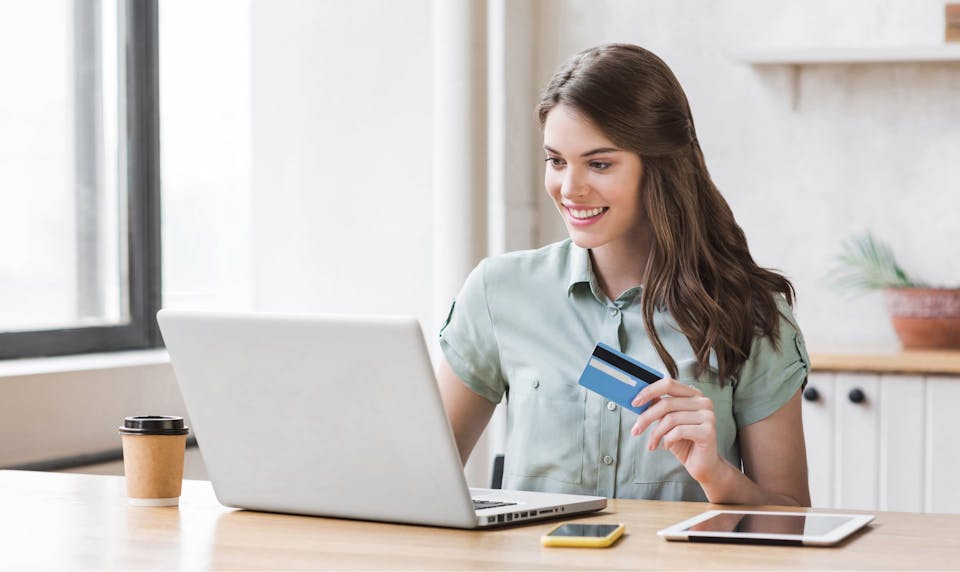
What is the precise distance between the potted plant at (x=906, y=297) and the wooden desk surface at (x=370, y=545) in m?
1.82

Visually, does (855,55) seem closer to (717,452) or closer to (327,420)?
(717,452)

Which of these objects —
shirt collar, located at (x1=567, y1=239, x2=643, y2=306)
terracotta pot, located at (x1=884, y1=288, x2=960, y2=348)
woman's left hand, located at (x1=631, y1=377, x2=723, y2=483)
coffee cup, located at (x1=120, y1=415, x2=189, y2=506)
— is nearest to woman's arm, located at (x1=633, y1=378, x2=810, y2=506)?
woman's left hand, located at (x1=631, y1=377, x2=723, y2=483)

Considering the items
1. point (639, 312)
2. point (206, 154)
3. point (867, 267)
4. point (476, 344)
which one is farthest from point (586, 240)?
point (206, 154)

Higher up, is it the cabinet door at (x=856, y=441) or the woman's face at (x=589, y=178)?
the woman's face at (x=589, y=178)

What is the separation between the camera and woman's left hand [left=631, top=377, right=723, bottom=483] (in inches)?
59.8

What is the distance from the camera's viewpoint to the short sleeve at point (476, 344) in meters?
2.01

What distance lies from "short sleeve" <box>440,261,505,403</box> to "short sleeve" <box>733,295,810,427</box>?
0.38 meters

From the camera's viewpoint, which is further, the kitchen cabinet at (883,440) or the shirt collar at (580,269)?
the kitchen cabinet at (883,440)

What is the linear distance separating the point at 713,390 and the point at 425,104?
1.95m

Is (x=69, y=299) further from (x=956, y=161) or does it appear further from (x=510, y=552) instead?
(x=956, y=161)

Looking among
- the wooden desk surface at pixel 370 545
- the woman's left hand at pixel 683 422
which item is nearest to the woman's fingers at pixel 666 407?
the woman's left hand at pixel 683 422

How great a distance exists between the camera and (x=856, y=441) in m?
3.05

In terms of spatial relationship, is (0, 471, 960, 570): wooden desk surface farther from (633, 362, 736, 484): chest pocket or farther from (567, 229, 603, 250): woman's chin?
(567, 229, 603, 250): woman's chin

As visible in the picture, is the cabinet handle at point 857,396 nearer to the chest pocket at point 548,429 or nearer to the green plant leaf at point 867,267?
the green plant leaf at point 867,267
